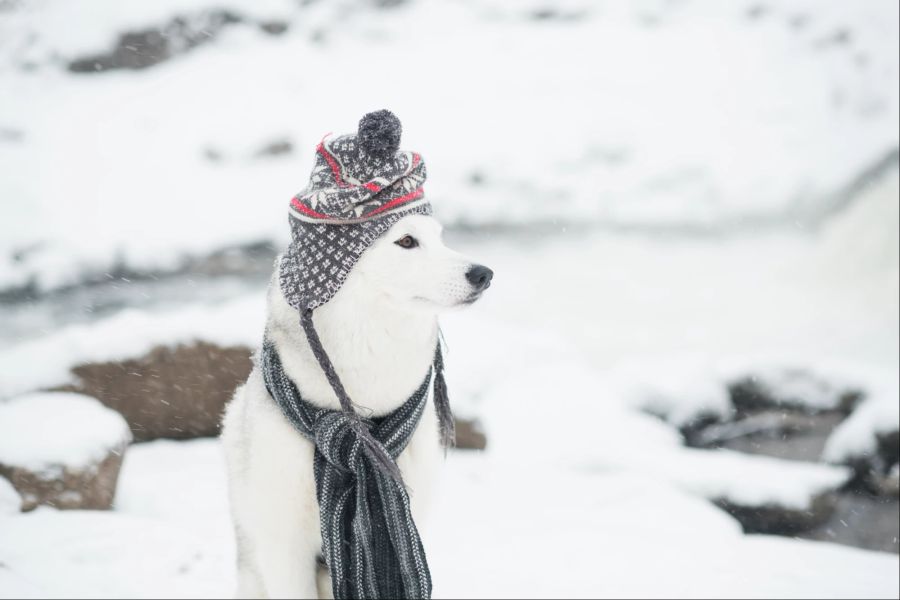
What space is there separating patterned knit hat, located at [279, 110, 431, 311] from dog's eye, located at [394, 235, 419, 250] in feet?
0.15

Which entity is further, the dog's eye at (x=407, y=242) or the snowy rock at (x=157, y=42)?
the snowy rock at (x=157, y=42)

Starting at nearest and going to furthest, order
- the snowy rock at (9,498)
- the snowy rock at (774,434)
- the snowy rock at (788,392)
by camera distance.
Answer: the snowy rock at (9,498) < the snowy rock at (774,434) < the snowy rock at (788,392)

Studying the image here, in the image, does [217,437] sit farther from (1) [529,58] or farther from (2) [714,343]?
(1) [529,58]

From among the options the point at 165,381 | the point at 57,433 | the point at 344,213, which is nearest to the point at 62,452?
the point at 57,433

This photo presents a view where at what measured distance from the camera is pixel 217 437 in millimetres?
3533

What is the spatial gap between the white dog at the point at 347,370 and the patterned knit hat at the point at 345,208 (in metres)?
0.04

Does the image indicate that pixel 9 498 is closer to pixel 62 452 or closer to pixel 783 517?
pixel 62 452

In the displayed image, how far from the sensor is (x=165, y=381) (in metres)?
3.39

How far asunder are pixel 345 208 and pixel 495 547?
1713 millimetres

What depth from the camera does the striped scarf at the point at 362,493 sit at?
1.65m

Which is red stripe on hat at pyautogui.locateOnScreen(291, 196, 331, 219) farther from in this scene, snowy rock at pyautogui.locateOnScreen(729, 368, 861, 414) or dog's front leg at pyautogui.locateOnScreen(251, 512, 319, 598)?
snowy rock at pyautogui.locateOnScreen(729, 368, 861, 414)

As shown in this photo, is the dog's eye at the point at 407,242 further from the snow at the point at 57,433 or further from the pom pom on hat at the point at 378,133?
the snow at the point at 57,433

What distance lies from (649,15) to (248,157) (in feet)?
19.7

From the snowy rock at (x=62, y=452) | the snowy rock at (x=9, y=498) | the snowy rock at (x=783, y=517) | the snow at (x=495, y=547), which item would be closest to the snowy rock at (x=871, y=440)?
the snowy rock at (x=783, y=517)
